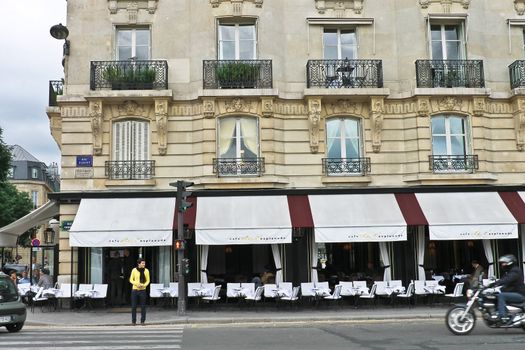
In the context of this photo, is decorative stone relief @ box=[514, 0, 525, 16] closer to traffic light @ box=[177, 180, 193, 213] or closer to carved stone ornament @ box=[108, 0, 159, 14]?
carved stone ornament @ box=[108, 0, 159, 14]

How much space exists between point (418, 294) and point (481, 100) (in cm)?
668

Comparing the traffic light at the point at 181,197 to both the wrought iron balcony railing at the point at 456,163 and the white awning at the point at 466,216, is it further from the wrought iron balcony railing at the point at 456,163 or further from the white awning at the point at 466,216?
the wrought iron balcony railing at the point at 456,163

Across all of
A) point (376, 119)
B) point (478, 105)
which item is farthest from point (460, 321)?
point (478, 105)

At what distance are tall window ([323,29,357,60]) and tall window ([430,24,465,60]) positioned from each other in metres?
2.66

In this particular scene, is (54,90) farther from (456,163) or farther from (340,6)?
(456,163)

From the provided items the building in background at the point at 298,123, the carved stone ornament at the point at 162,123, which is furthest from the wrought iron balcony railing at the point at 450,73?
the carved stone ornament at the point at 162,123

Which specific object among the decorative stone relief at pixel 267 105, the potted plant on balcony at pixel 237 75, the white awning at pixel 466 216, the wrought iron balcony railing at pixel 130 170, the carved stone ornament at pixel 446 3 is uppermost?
the carved stone ornament at pixel 446 3

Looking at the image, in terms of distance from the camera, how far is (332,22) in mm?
20688

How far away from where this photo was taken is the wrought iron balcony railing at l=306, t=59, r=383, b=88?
2030cm

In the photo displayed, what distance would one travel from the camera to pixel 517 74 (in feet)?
67.8

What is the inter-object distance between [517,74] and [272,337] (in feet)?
43.6

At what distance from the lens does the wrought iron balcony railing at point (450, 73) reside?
2044cm

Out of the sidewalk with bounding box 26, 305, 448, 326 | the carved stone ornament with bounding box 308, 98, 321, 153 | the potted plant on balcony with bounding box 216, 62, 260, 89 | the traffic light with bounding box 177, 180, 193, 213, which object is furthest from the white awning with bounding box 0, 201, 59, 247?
the carved stone ornament with bounding box 308, 98, 321, 153

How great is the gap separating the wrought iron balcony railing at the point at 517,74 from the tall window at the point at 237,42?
862cm
